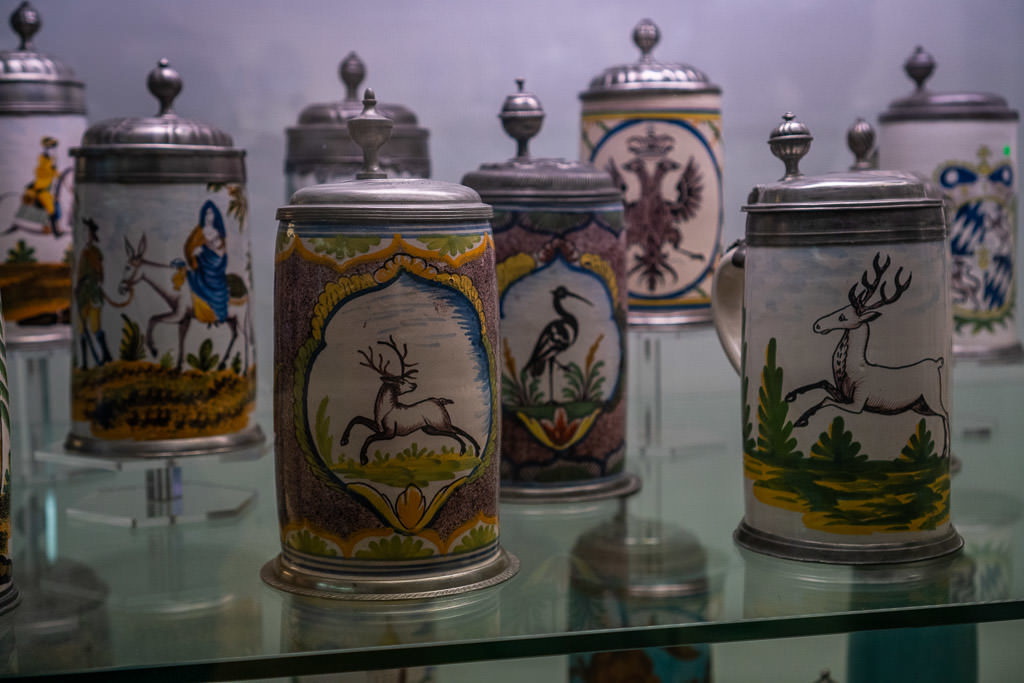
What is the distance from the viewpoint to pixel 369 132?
837 millimetres

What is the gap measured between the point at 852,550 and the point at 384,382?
0.33m

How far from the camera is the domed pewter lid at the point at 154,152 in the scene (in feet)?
3.20

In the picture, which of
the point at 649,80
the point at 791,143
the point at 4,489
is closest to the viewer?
the point at 4,489

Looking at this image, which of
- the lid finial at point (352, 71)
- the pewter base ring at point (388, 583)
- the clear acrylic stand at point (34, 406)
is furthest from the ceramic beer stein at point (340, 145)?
the pewter base ring at point (388, 583)

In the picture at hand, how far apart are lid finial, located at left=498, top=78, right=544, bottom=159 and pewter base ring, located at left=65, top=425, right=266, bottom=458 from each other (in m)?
0.32

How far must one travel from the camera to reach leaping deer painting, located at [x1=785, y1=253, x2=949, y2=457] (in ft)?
2.75

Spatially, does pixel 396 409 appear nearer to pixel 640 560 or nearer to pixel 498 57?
pixel 640 560

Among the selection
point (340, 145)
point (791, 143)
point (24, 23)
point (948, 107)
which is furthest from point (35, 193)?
point (948, 107)

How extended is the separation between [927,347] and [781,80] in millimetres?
777

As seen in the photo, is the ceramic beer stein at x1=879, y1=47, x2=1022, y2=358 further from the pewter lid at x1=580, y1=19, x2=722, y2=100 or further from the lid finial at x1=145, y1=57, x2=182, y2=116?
the lid finial at x1=145, y1=57, x2=182, y2=116

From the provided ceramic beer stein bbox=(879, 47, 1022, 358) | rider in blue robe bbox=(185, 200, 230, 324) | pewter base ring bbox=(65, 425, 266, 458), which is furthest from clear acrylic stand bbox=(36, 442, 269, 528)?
ceramic beer stein bbox=(879, 47, 1022, 358)

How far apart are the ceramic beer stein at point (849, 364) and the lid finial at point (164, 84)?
458mm

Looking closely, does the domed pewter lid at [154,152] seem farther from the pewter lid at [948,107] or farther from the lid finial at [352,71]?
the pewter lid at [948,107]

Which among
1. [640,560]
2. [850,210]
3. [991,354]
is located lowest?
[640,560]
